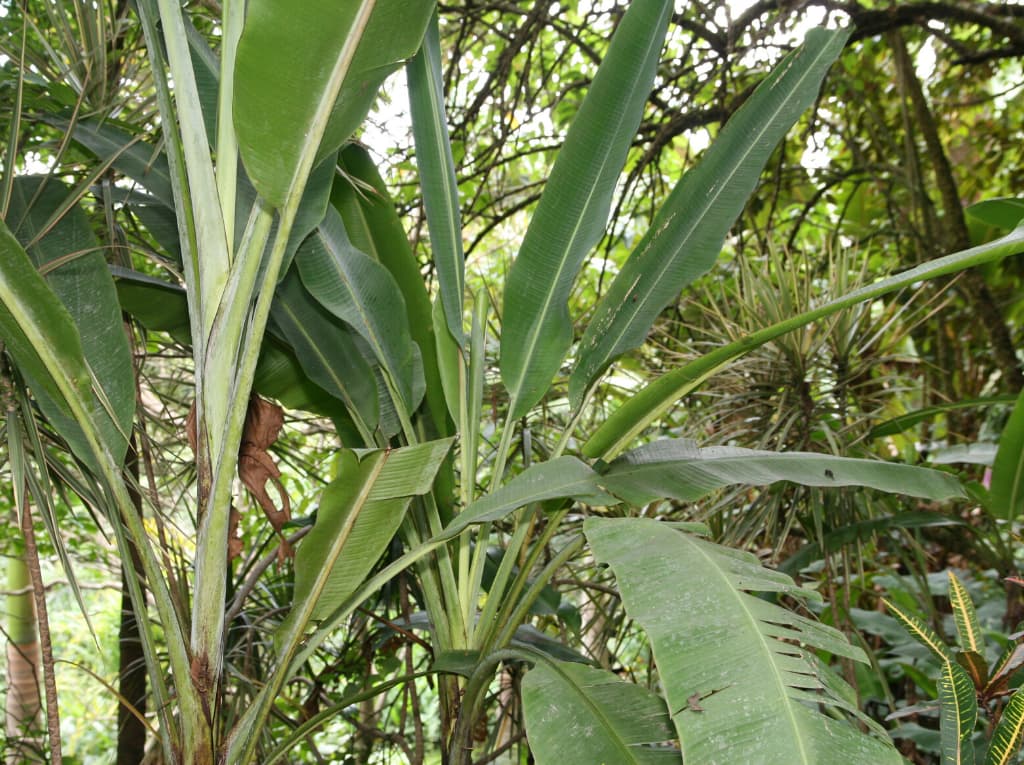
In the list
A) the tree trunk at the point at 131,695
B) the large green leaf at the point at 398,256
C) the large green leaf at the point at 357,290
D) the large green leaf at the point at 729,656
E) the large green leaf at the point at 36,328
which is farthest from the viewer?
the tree trunk at the point at 131,695

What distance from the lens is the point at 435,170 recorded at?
63.1 inches

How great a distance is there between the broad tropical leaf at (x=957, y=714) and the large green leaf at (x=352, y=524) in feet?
2.41

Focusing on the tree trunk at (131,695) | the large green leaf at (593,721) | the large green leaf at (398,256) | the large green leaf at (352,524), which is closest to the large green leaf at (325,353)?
the large green leaf at (398,256)

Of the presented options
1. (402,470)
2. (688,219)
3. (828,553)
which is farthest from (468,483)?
(828,553)

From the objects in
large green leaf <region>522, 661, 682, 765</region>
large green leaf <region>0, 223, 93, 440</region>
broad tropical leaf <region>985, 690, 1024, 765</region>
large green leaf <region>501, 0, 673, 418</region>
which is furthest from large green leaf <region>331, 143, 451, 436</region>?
broad tropical leaf <region>985, 690, 1024, 765</region>

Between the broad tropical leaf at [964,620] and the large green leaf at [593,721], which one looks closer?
the large green leaf at [593,721]

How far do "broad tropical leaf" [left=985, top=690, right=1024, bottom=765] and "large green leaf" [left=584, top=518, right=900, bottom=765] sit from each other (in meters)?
0.22

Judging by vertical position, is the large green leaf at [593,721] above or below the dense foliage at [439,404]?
below

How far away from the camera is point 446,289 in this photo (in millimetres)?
1568

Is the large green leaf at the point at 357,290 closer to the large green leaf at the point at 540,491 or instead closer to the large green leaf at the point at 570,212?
the large green leaf at the point at 570,212

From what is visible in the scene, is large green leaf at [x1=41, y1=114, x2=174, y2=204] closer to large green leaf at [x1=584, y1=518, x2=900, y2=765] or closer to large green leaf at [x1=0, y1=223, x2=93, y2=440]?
large green leaf at [x1=0, y1=223, x2=93, y2=440]

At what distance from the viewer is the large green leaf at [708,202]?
1.54m

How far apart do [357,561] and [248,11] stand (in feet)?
2.59

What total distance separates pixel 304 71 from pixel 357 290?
458mm
